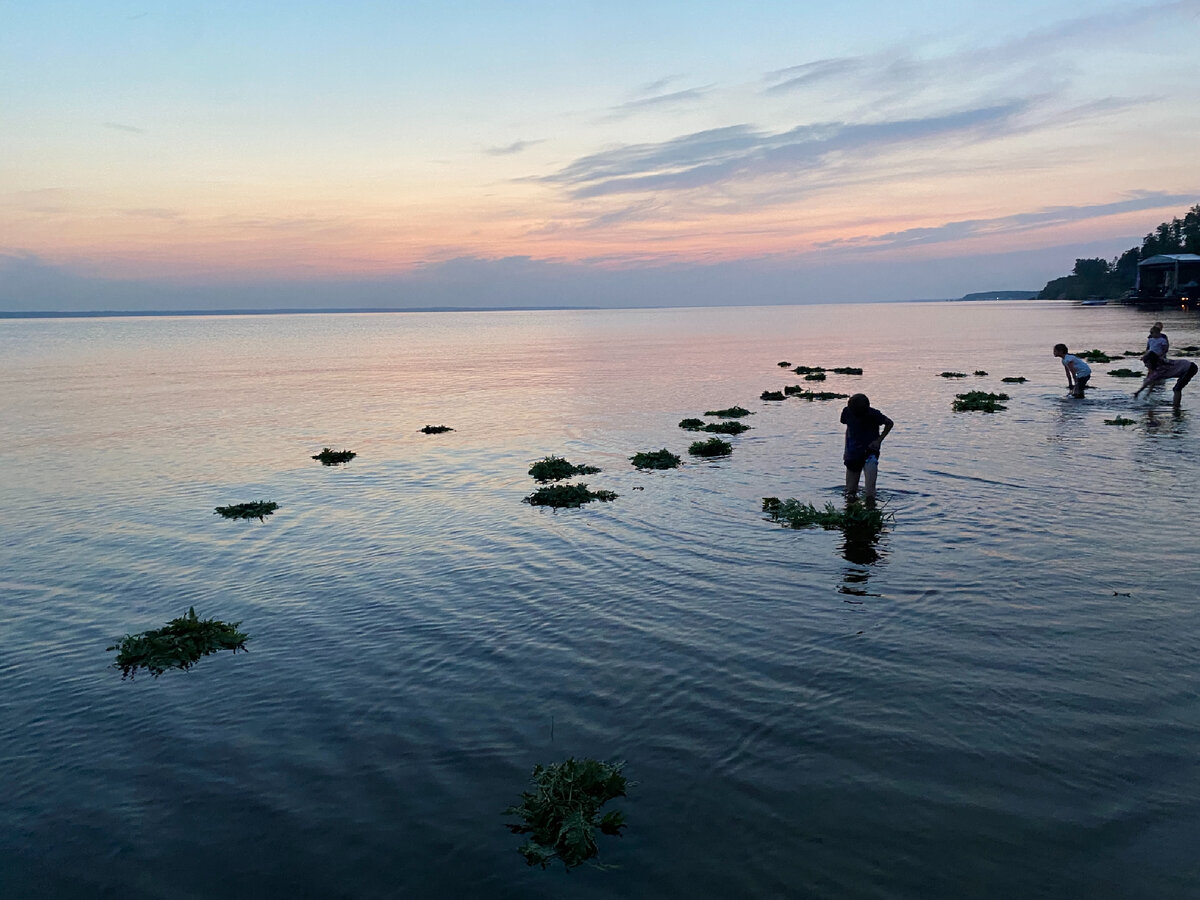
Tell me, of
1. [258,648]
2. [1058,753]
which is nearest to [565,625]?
[258,648]

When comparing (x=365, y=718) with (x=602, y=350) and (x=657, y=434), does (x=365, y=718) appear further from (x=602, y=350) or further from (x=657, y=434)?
(x=602, y=350)

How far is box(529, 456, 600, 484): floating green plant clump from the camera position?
2489 cm

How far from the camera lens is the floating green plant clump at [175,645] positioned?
1159 cm

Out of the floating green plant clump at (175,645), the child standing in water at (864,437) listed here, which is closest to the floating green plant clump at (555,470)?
the child standing in water at (864,437)

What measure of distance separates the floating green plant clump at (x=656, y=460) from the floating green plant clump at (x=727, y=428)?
20.4 feet

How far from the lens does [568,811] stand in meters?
7.45

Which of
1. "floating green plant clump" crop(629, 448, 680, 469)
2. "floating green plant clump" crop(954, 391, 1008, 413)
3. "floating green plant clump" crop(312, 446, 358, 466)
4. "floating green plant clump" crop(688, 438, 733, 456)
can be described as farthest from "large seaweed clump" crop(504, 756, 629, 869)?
"floating green plant clump" crop(954, 391, 1008, 413)

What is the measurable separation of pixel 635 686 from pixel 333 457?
21.9m

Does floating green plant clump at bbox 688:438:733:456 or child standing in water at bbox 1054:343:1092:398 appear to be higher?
child standing in water at bbox 1054:343:1092:398

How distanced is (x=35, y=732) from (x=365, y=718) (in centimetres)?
425

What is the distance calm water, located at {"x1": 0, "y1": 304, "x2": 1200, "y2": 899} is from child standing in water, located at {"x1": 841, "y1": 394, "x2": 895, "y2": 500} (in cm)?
126

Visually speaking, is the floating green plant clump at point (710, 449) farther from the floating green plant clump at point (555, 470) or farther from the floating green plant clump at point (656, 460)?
A: the floating green plant clump at point (555, 470)

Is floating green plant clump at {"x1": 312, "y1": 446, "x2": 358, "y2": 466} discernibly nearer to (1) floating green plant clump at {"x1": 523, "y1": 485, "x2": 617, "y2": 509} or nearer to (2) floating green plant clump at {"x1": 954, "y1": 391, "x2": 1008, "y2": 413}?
(1) floating green plant clump at {"x1": 523, "y1": 485, "x2": 617, "y2": 509}

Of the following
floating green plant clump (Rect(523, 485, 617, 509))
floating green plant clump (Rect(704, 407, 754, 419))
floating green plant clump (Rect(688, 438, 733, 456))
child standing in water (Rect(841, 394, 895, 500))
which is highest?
child standing in water (Rect(841, 394, 895, 500))
